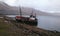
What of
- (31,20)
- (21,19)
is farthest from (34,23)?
(21,19)

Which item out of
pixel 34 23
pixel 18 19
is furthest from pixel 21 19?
pixel 34 23

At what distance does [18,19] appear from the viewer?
5434 cm

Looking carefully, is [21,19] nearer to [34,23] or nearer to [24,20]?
[24,20]

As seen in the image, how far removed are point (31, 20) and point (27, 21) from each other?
1574mm

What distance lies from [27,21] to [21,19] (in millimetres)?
2848

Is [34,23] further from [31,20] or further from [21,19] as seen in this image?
[21,19]

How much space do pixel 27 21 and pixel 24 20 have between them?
4.89 ft

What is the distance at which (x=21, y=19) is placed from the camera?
53719 millimetres

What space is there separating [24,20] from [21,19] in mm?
1368

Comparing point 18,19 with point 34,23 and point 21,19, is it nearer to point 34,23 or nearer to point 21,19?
point 21,19

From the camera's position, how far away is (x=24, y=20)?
53125 mm

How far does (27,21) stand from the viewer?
52250 mm

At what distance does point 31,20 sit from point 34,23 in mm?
1619
